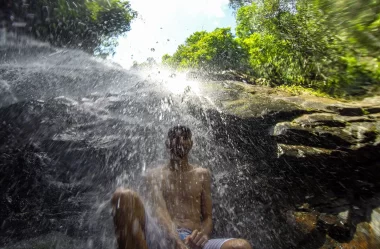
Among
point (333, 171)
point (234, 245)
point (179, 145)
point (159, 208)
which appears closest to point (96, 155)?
point (179, 145)

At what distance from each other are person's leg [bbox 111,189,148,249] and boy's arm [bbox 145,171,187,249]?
299 mm

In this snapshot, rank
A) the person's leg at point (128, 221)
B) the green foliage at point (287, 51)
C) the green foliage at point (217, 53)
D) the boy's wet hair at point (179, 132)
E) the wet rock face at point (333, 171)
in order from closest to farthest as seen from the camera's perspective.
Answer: the person's leg at point (128, 221) < the boy's wet hair at point (179, 132) < the wet rock face at point (333, 171) < the green foliage at point (287, 51) < the green foliage at point (217, 53)

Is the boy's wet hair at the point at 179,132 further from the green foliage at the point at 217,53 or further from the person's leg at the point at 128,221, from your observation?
the green foliage at the point at 217,53

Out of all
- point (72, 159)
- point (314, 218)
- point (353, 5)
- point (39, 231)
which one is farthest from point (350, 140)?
point (39, 231)

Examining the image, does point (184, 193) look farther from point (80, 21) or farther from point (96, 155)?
point (80, 21)

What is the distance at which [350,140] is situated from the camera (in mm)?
4469

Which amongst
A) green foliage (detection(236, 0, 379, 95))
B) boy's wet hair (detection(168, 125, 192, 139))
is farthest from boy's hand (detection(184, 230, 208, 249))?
green foliage (detection(236, 0, 379, 95))

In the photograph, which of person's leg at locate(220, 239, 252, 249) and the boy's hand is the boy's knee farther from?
person's leg at locate(220, 239, 252, 249)

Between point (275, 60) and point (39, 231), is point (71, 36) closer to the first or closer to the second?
point (275, 60)

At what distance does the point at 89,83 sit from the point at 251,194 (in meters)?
5.87

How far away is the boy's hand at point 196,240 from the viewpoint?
248 cm

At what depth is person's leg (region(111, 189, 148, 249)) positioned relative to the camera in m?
2.18

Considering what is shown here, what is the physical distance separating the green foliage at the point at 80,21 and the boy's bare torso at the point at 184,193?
1338 centimetres

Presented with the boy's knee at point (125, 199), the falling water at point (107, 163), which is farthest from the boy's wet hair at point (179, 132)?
the falling water at point (107, 163)
